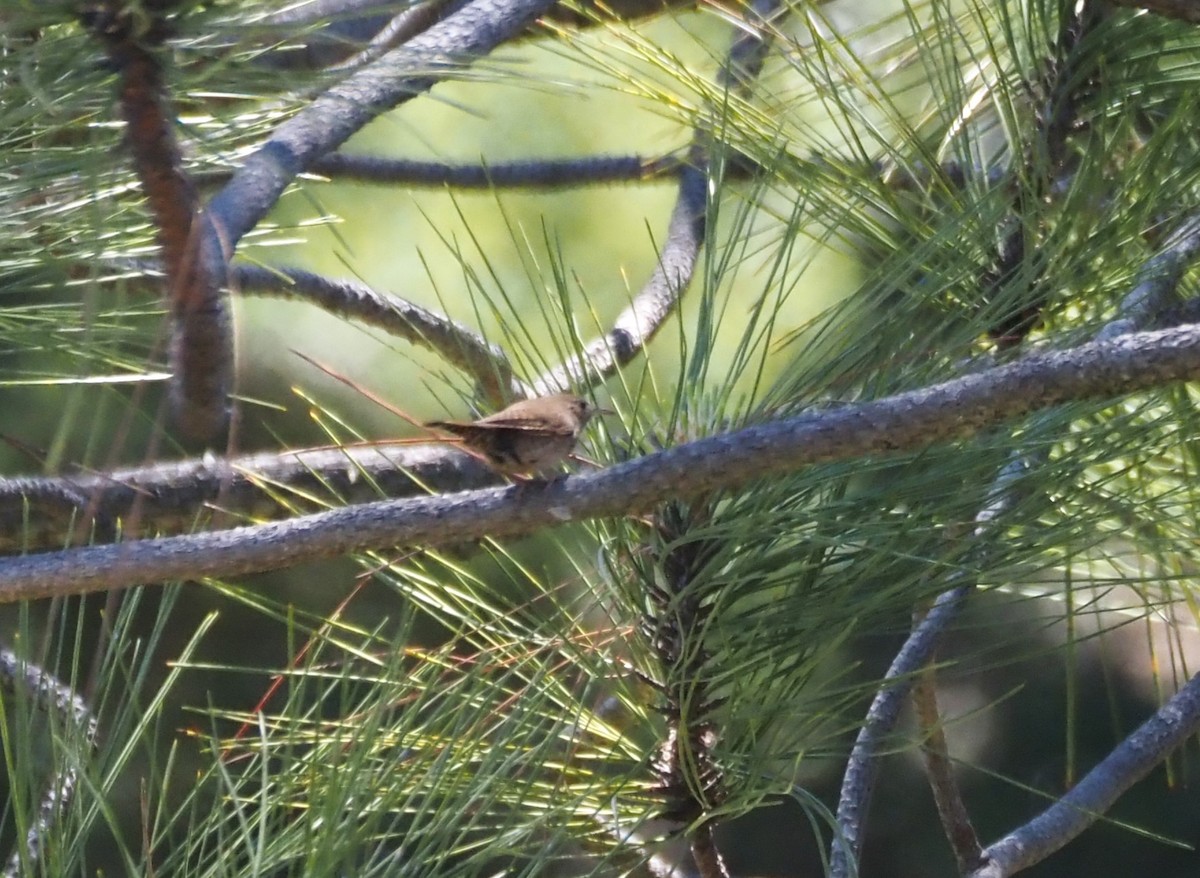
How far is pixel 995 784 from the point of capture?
1.36 meters

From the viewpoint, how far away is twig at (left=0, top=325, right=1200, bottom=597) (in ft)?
1.39

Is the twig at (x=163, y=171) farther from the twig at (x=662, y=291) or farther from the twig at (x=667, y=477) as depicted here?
the twig at (x=662, y=291)

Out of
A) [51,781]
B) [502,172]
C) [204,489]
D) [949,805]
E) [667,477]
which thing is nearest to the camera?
[667,477]

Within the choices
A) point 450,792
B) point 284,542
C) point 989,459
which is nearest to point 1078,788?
point 989,459

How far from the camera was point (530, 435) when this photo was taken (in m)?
0.63

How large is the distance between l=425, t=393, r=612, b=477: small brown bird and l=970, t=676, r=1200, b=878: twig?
0.35 m

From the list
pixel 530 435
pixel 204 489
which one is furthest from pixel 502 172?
pixel 530 435

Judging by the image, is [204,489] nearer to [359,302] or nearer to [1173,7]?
[359,302]

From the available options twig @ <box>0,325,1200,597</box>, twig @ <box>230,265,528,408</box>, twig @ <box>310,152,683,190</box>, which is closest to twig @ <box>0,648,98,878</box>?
twig @ <box>0,325,1200,597</box>

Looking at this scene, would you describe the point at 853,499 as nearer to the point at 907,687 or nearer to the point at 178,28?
the point at 907,687

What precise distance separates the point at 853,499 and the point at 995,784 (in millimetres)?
893

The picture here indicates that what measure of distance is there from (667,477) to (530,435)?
20 centimetres

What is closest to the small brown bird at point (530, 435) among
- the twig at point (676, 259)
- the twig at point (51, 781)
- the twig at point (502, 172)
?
the twig at point (676, 259)

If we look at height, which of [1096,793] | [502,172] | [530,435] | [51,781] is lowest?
[1096,793]
